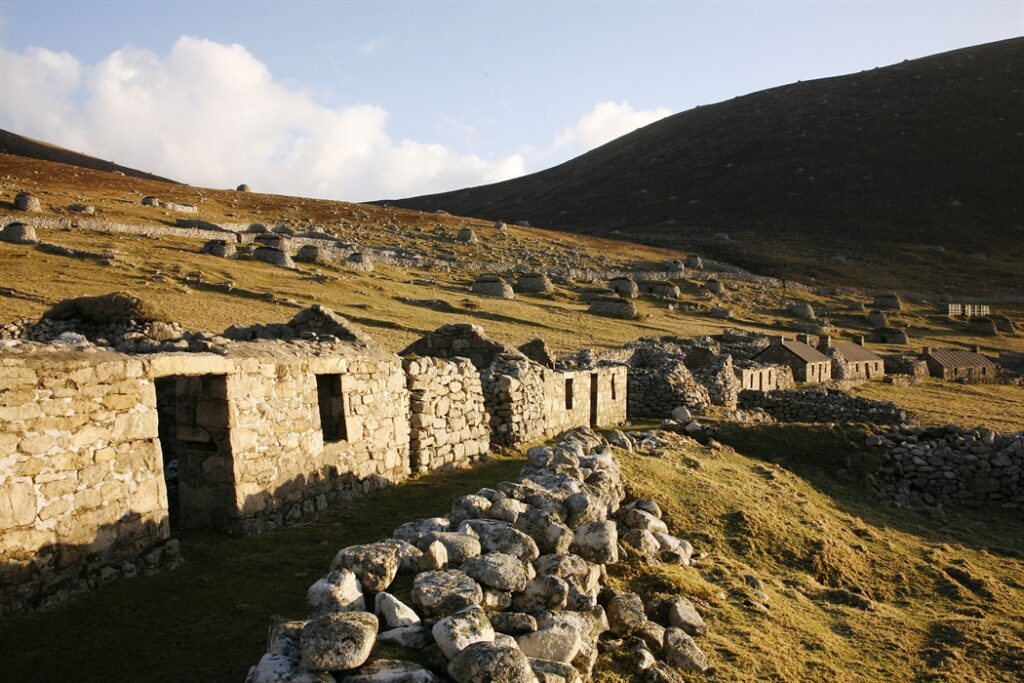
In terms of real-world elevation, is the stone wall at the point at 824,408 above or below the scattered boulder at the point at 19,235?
below

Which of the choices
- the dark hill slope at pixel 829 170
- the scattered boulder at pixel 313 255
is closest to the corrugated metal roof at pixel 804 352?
the scattered boulder at pixel 313 255

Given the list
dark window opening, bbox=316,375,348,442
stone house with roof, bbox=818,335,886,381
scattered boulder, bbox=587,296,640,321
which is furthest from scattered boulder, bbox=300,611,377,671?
scattered boulder, bbox=587,296,640,321

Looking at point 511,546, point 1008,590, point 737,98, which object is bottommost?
point 1008,590

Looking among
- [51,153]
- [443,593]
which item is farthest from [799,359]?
[51,153]

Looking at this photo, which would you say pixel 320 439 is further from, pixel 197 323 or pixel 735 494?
pixel 197 323

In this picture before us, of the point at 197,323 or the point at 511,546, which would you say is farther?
the point at 197,323

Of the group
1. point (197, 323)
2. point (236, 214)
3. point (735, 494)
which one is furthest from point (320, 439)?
point (236, 214)

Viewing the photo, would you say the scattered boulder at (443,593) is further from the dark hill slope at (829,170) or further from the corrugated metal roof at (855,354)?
the dark hill slope at (829,170)

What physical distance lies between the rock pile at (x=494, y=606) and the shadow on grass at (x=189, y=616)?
115cm

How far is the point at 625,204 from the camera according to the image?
427 feet

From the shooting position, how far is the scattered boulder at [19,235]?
35.1 meters

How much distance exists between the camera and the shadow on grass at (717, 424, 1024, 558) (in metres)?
14.3

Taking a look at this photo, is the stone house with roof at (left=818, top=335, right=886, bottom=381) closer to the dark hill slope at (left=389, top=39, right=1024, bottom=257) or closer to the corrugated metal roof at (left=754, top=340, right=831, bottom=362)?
the corrugated metal roof at (left=754, top=340, right=831, bottom=362)

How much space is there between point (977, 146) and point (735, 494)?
5268 inches
